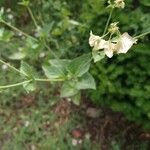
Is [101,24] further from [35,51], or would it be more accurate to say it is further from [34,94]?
[34,94]

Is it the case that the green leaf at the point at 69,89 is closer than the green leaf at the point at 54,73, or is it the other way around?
the green leaf at the point at 54,73

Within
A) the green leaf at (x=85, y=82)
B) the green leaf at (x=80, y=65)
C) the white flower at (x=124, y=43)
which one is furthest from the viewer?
the green leaf at (x=85, y=82)

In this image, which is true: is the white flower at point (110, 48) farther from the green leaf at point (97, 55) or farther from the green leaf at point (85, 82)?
the green leaf at point (85, 82)

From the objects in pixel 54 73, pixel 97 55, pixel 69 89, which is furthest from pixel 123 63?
pixel 97 55

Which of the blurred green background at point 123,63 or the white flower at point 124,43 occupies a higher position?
the blurred green background at point 123,63

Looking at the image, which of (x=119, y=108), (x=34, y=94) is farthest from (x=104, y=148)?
(x=34, y=94)

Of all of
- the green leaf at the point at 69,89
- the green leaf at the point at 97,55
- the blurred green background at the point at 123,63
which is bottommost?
the green leaf at the point at 97,55

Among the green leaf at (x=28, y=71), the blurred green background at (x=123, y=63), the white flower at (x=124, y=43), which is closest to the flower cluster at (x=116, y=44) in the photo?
the white flower at (x=124, y=43)
